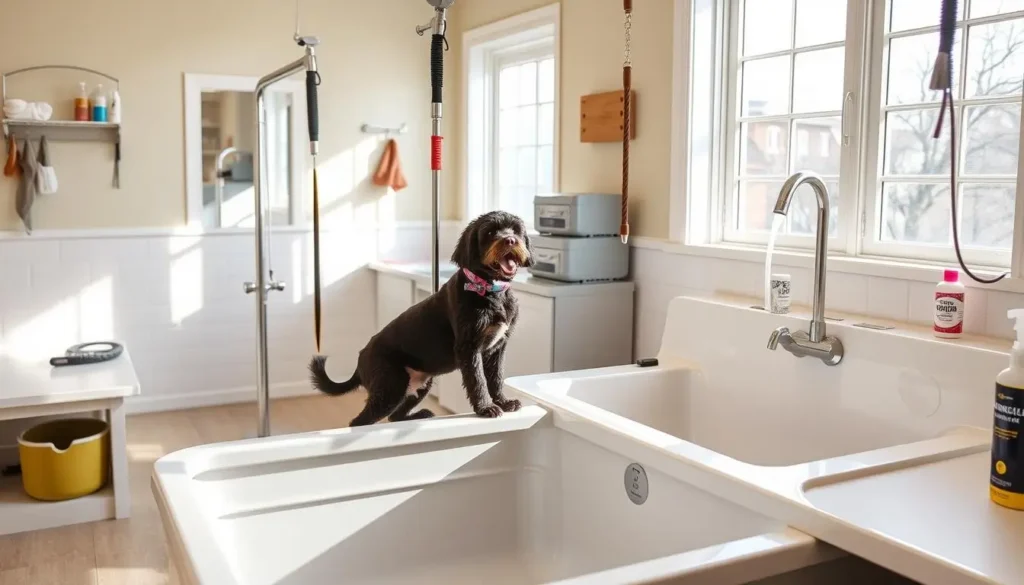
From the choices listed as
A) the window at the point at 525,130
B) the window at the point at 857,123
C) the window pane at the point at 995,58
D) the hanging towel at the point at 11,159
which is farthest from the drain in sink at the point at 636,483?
the hanging towel at the point at 11,159

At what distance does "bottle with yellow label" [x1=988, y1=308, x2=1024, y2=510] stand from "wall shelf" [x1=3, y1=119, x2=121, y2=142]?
4058mm

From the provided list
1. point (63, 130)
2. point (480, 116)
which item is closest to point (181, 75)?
point (63, 130)

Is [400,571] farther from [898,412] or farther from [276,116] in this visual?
[276,116]

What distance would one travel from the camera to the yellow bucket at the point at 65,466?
303 cm

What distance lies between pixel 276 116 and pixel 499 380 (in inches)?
130

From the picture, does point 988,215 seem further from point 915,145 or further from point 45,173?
point 45,173

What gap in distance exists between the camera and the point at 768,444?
229cm

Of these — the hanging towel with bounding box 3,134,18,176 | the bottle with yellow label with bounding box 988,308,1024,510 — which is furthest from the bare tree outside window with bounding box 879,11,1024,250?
the hanging towel with bounding box 3,134,18,176

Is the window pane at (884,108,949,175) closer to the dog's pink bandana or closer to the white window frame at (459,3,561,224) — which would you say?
the dog's pink bandana

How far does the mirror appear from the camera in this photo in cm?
451

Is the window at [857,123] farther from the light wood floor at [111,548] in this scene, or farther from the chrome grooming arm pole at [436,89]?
the light wood floor at [111,548]

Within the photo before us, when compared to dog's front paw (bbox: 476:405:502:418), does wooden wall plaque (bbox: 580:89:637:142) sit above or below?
above

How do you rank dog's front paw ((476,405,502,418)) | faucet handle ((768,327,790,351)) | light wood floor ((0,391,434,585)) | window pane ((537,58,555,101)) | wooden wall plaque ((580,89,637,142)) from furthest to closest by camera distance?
1. window pane ((537,58,555,101))
2. wooden wall plaque ((580,89,637,142))
3. light wood floor ((0,391,434,585))
4. faucet handle ((768,327,790,351))
5. dog's front paw ((476,405,502,418))

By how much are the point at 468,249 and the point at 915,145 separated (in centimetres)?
151
